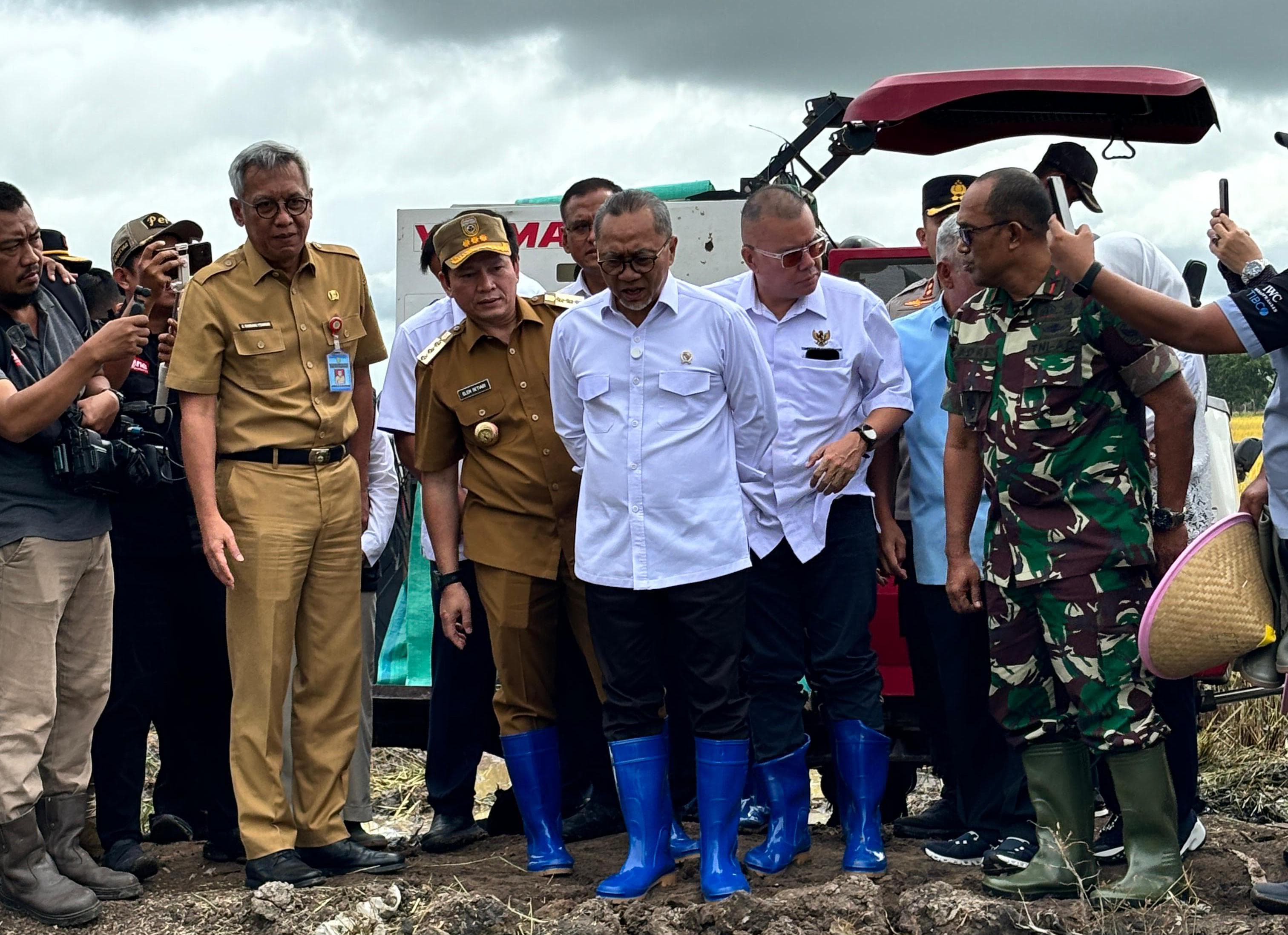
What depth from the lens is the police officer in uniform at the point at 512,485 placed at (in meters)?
5.12

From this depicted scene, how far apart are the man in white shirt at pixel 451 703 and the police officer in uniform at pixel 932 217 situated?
1.62m

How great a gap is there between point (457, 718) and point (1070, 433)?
2.48 metres

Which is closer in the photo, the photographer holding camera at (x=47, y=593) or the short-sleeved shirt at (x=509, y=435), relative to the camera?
the photographer holding camera at (x=47, y=593)

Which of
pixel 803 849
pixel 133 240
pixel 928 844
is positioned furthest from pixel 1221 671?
pixel 133 240

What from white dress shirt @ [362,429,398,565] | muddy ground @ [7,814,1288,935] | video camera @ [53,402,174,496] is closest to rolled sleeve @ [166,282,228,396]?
video camera @ [53,402,174,496]

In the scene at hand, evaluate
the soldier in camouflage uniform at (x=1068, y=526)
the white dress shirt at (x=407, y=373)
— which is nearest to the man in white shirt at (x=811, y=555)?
the soldier in camouflage uniform at (x=1068, y=526)

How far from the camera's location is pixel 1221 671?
5.53 meters

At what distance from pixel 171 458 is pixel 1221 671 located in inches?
146

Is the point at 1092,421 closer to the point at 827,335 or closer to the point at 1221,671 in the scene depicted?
the point at 827,335

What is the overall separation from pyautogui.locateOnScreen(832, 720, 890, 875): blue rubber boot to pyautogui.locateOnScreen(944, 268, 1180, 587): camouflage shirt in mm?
711

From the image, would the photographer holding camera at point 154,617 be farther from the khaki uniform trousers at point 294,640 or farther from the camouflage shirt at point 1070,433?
the camouflage shirt at point 1070,433

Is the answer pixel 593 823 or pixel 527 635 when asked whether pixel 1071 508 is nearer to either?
pixel 527 635

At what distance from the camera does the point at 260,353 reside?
5102 millimetres

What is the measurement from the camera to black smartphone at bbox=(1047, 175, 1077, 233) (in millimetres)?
4453
